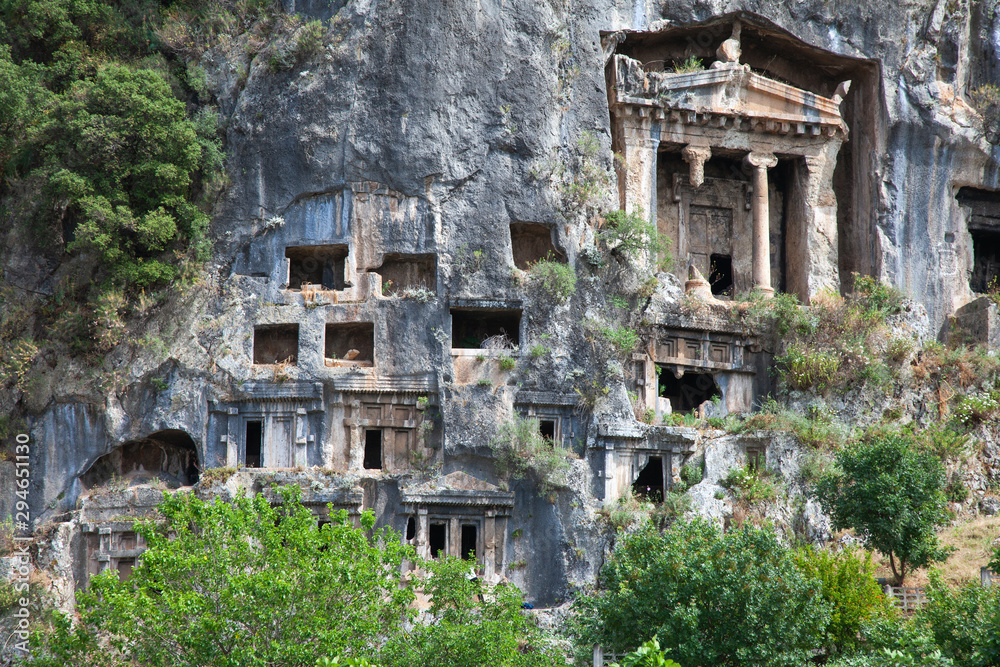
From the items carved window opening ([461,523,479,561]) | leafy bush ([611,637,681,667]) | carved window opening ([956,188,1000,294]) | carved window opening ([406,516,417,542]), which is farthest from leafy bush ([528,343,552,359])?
carved window opening ([956,188,1000,294])

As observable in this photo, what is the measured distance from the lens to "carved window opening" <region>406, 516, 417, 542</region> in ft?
93.1

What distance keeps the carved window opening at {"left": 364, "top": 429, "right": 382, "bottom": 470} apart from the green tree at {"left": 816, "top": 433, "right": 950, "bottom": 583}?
11.0 meters

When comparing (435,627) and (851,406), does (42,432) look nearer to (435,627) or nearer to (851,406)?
(435,627)

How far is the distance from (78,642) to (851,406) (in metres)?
18.5

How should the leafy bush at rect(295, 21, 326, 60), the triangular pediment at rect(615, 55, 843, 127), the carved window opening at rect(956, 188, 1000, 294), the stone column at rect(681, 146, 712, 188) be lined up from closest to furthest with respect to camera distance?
the leafy bush at rect(295, 21, 326, 60) → the triangular pediment at rect(615, 55, 843, 127) → the stone column at rect(681, 146, 712, 188) → the carved window opening at rect(956, 188, 1000, 294)

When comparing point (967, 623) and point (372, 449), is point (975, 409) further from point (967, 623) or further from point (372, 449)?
point (372, 449)

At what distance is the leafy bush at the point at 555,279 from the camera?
29.4m

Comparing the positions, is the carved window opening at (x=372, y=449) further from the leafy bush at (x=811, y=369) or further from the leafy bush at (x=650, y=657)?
the leafy bush at (x=650, y=657)

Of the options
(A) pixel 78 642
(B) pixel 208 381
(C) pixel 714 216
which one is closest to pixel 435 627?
(A) pixel 78 642

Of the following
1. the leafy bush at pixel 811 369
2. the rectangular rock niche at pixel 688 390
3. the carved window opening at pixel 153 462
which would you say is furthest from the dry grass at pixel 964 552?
the carved window opening at pixel 153 462

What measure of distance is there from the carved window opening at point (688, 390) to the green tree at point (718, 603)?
10024mm

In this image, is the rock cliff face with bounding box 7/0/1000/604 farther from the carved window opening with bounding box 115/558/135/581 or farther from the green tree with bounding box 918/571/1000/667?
the green tree with bounding box 918/571/1000/667

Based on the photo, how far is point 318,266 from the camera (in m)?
31.3

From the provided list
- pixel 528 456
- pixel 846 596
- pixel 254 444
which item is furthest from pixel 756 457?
pixel 254 444
